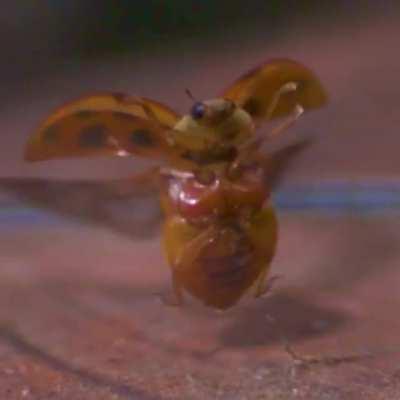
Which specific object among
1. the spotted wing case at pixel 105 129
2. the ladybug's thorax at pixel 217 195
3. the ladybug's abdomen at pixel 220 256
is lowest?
the ladybug's abdomen at pixel 220 256

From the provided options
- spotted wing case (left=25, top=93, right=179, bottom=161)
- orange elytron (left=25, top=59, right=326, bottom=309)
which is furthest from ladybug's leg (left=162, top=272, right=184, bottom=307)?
spotted wing case (left=25, top=93, right=179, bottom=161)

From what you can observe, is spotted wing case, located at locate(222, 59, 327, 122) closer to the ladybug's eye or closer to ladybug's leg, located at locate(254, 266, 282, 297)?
the ladybug's eye

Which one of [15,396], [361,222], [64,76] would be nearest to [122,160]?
[64,76]

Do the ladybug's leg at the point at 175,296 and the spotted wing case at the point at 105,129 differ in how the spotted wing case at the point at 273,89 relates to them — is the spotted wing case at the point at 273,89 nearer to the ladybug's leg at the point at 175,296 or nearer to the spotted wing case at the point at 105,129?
the spotted wing case at the point at 105,129

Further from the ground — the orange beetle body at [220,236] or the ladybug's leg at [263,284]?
the orange beetle body at [220,236]

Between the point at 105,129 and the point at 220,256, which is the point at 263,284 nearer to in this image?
the point at 220,256

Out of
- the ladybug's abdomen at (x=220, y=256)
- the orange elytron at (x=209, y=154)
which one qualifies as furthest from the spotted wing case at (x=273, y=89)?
the ladybug's abdomen at (x=220, y=256)
